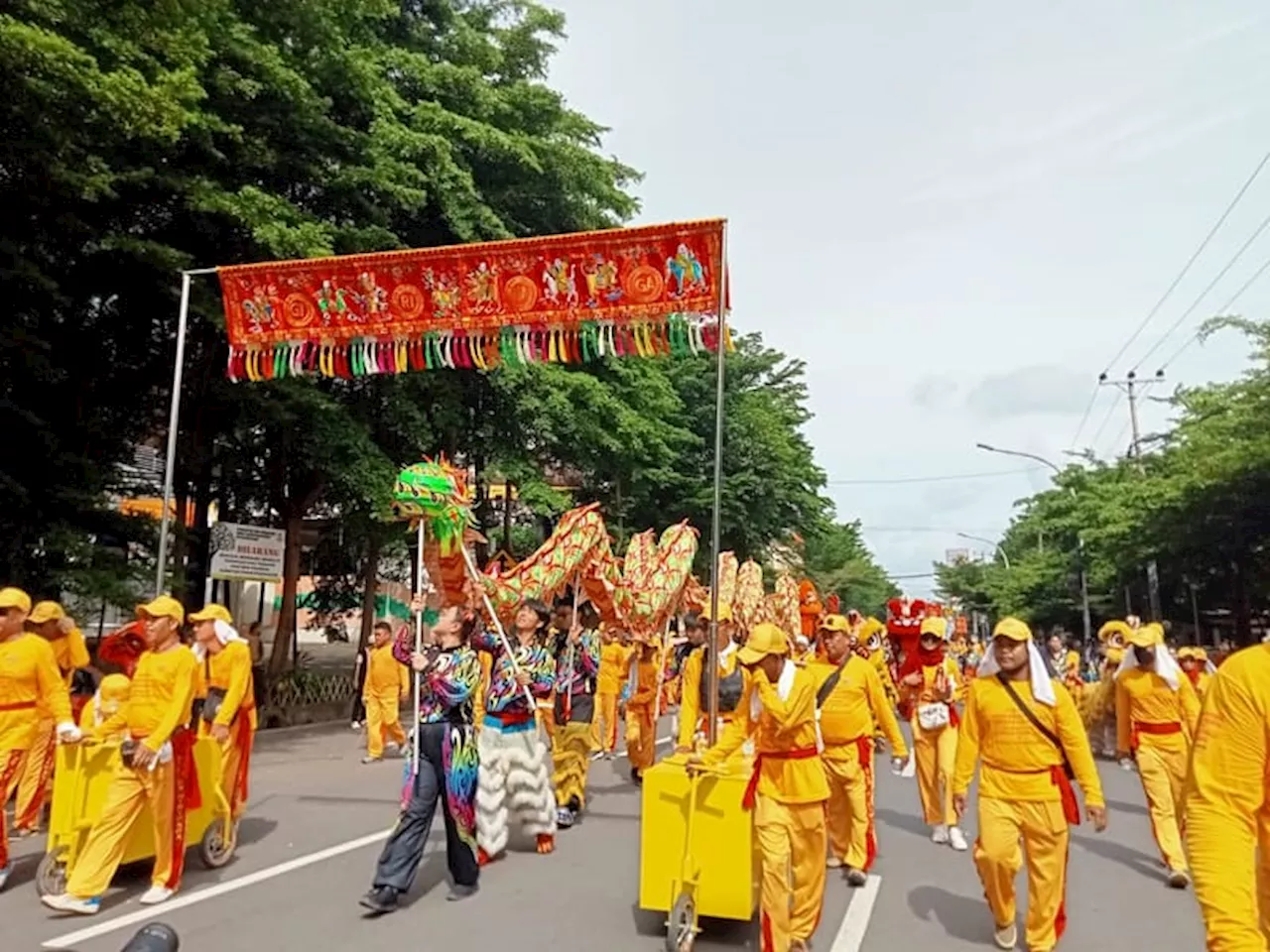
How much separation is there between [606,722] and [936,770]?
5822 millimetres

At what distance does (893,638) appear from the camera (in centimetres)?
A: 1038

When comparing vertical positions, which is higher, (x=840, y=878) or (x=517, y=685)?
(x=517, y=685)

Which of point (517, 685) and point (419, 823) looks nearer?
point (419, 823)

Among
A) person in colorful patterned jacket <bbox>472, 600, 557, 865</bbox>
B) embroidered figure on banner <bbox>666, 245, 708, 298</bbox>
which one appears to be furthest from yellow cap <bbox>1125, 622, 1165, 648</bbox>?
person in colorful patterned jacket <bbox>472, 600, 557, 865</bbox>

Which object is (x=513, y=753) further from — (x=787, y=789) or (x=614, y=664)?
(x=614, y=664)

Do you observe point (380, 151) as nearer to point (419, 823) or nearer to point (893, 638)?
point (893, 638)

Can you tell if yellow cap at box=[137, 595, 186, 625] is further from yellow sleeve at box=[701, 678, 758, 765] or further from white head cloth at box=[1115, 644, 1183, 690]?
white head cloth at box=[1115, 644, 1183, 690]

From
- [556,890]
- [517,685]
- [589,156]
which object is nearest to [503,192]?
[589,156]

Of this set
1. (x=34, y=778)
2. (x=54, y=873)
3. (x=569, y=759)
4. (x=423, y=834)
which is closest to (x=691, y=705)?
(x=569, y=759)

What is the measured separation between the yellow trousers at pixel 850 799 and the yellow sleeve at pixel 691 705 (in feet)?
3.66

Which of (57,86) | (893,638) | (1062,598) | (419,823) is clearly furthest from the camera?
(1062,598)

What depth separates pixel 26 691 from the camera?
680 cm

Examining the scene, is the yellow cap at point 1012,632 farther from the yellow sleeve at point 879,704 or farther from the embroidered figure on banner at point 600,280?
the embroidered figure on banner at point 600,280

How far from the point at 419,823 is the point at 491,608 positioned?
1787 millimetres
